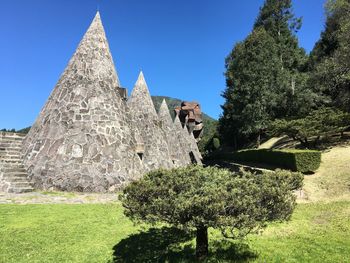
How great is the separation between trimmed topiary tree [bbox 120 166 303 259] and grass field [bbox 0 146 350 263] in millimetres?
1198

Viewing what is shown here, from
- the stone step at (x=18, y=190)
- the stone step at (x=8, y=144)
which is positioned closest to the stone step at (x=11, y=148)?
the stone step at (x=8, y=144)

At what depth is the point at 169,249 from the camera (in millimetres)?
6594

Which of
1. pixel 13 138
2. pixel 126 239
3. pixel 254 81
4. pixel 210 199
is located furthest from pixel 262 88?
pixel 210 199

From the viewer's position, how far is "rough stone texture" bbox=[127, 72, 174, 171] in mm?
16953

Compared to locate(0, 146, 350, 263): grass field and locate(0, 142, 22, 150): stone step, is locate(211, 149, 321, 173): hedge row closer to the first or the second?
locate(0, 146, 350, 263): grass field

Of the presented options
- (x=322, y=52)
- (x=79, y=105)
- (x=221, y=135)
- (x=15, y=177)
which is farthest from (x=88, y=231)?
(x=221, y=135)

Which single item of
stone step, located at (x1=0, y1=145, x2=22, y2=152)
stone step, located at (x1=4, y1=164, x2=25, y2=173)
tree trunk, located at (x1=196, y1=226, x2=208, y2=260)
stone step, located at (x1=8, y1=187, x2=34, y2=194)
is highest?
stone step, located at (x1=0, y1=145, x2=22, y2=152)

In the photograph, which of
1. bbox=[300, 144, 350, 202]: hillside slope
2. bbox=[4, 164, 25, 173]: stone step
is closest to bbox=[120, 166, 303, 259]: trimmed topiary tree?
bbox=[4, 164, 25, 173]: stone step

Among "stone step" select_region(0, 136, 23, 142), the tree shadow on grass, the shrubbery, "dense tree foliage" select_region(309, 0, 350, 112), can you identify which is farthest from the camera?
the shrubbery

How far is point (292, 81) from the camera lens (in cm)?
3309

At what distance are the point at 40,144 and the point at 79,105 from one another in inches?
91.1

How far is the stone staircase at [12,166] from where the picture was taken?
11.4 metres

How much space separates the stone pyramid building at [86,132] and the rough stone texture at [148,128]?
5.60 feet

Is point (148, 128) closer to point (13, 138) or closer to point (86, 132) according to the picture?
point (86, 132)
